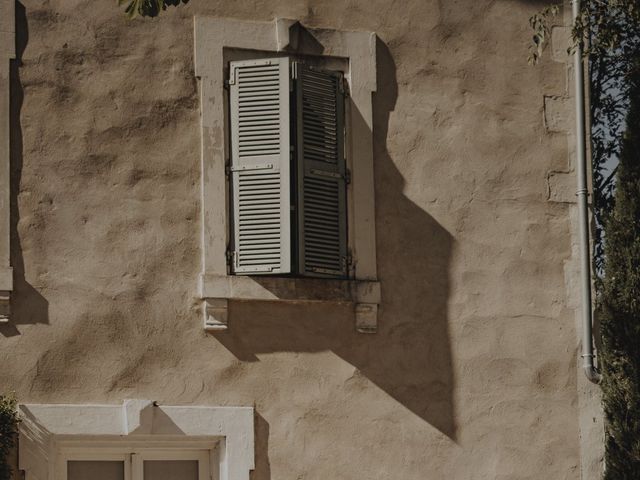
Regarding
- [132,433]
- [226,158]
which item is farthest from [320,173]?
[132,433]

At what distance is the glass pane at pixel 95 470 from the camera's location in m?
10.3

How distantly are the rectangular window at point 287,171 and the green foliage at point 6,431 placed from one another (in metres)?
1.70

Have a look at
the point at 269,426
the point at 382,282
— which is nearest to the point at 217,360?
the point at 269,426

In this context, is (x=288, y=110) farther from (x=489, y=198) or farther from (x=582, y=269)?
(x=582, y=269)

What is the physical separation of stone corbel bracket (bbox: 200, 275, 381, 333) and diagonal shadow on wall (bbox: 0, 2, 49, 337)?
104 centimetres

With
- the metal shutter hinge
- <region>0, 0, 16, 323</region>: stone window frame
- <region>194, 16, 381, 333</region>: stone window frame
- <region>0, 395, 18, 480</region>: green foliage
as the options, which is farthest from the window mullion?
the metal shutter hinge

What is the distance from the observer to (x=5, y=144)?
10.4 meters

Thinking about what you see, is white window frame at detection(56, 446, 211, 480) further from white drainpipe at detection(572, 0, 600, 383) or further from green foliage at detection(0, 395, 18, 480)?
white drainpipe at detection(572, 0, 600, 383)

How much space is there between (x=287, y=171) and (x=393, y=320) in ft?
3.99

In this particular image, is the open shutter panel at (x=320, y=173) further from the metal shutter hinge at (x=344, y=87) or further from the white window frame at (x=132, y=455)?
the white window frame at (x=132, y=455)

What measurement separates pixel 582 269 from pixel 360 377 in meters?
1.76

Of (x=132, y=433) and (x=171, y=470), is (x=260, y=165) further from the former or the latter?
(x=171, y=470)

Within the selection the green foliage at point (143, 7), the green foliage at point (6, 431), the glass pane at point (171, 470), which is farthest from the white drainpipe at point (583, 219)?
the green foliage at point (6, 431)

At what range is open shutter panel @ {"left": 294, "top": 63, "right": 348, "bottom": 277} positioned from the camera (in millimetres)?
10820
